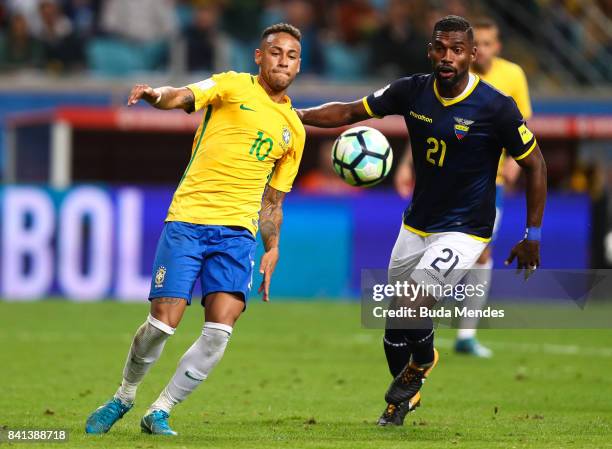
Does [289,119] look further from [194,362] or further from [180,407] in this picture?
[180,407]

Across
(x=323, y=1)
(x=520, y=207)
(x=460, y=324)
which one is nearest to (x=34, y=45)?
(x=323, y=1)

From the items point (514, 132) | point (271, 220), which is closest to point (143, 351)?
point (271, 220)

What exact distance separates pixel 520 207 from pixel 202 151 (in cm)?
1100

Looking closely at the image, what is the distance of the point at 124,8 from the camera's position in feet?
67.7

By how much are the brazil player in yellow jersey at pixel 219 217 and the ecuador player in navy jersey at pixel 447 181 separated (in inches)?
33.5

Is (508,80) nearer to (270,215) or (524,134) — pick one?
(524,134)

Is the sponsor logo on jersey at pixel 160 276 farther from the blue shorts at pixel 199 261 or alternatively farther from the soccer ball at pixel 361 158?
the soccer ball at pixel 361 158

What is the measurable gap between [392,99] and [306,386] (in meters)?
2.80

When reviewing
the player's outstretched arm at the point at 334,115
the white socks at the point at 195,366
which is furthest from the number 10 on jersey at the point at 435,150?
the white socks at the point at 195,366

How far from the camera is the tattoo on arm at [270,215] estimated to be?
7816mm

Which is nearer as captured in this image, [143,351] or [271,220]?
[143,351]

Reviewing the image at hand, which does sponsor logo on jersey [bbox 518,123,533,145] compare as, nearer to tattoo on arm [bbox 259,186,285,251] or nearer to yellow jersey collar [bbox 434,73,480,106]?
yellow jersey collar [bbox 434,73,480,106]

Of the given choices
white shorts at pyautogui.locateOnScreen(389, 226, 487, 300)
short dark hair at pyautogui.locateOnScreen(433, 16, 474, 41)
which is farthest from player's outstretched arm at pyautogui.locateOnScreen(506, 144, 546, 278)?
short dark hair at pyautogui.locateOnScreen(433, 16, 474, 41)

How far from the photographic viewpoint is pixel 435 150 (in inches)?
317
